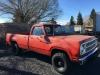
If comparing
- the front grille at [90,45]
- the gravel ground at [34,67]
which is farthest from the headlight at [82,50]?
the gravel ground at [34,67]

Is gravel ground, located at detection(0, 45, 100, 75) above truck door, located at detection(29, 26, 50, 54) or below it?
below

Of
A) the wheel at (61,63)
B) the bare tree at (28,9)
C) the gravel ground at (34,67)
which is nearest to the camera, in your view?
the wheel at (61,63)

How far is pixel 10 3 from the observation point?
3762 centimetres

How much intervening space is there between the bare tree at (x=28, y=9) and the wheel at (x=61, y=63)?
97.4 feet

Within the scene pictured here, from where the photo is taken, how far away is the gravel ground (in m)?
7.88

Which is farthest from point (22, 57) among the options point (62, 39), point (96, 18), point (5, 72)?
point (96, 18)

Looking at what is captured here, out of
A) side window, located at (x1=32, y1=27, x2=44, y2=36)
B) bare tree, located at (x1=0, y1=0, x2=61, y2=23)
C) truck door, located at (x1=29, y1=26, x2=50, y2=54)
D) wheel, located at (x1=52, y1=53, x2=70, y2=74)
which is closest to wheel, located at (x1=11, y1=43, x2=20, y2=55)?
truck door, located at (x1=29, y1=26, x2=50, y2=54)

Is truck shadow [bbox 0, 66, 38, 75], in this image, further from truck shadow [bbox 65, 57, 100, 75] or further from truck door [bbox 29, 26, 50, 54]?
truck shadow [bbox 65, 57, 100, 75]

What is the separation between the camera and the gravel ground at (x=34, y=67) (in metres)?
7.88

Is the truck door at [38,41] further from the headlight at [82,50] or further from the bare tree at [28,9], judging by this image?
the bare tree at [28,9]

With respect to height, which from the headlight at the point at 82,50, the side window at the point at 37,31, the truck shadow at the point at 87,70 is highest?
the side window at the point at 37,31

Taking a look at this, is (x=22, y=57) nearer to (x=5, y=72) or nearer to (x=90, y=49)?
(x=5, y=72)

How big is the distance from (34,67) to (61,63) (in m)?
1.25

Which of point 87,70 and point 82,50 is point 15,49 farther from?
point 82,50
